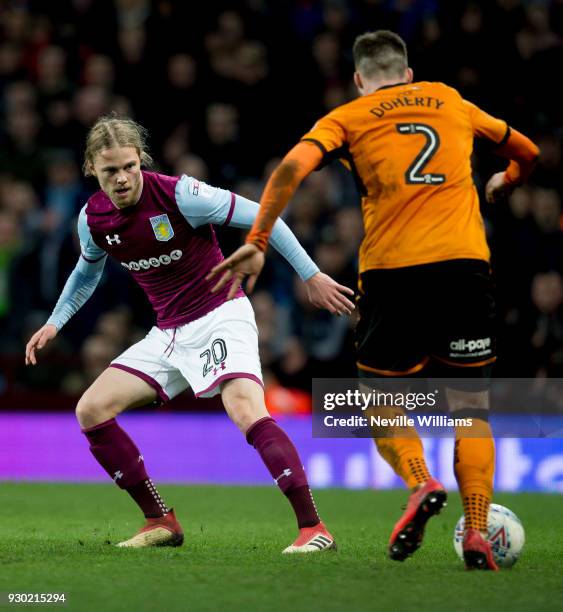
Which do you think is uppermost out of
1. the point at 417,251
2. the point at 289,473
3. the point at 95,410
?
the point at 417,251

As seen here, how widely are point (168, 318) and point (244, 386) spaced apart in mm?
583

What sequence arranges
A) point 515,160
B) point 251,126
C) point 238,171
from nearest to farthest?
point 515,160
point 238,171
point 251,126

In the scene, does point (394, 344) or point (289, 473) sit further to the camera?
point (289, 473)

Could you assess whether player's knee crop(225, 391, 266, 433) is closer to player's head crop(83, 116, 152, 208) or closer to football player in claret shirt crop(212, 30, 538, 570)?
football player in claret shirt crop(212, 30, 538, 570)

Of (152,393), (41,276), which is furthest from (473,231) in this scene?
(41,276)

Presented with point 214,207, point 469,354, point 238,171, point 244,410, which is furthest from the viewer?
point 238,171

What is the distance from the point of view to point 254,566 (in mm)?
4613

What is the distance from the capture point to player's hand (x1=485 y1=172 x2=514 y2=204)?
5047mm

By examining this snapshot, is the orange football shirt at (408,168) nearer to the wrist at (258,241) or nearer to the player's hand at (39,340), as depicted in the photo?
the wrist at (258,241)

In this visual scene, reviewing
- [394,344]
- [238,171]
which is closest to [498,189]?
[394,344]

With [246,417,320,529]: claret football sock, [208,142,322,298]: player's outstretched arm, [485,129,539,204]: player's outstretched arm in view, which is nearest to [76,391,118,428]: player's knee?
[246,417,320,529]: claret football sock

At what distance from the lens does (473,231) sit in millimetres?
4598

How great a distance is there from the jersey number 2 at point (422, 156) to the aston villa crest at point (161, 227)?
1289mm

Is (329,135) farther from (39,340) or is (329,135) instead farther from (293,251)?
(39,340)
